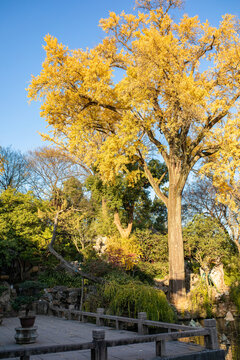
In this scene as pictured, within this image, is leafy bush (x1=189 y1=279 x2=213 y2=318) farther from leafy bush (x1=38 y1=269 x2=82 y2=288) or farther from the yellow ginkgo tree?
leafy bush (x1=38 y1=269 x2=82 y2=288)

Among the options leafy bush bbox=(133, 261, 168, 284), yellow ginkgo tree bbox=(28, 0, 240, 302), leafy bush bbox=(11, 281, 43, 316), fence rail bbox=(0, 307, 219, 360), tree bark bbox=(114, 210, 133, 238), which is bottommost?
fence rail bbox=(0, 307, 219, 360)

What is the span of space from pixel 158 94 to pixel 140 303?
7.31m

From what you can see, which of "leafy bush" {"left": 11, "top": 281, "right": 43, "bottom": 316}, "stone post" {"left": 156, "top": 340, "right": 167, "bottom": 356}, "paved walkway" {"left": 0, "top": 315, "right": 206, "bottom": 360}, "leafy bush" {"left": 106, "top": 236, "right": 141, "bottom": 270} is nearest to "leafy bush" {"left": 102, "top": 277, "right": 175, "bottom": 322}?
"paved walkway" {"left": 0, "top": 315, "right": 206, "bottom": 360}

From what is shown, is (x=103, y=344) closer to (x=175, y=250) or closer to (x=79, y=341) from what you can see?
(x=79, y=341)

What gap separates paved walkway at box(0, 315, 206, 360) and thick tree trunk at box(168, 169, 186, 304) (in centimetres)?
345

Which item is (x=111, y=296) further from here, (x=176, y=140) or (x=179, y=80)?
(x=179, y=80)

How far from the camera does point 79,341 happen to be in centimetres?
641

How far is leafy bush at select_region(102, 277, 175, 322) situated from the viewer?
27.6 feet

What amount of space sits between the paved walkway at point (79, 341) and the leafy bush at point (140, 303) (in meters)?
1.00

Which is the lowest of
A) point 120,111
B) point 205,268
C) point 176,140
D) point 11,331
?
point 11,331

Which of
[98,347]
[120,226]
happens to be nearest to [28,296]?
[98,347]

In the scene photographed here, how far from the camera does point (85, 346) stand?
4.16 meters

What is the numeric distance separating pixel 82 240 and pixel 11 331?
7.89m

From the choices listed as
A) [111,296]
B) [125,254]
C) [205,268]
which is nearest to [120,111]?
[125,254]
